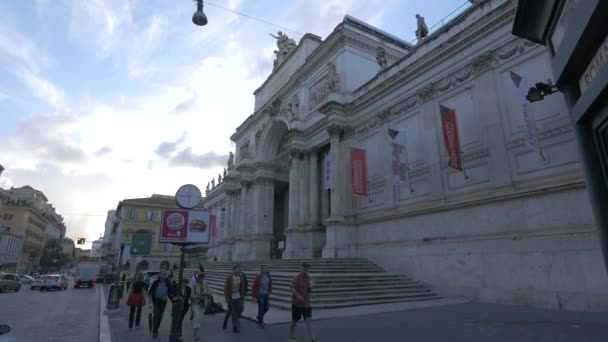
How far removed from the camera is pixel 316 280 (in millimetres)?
14758

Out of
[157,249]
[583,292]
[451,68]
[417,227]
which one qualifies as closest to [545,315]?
[583,292]

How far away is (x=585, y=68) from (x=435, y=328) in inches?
274

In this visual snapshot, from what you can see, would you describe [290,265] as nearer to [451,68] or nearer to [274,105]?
[451,68]

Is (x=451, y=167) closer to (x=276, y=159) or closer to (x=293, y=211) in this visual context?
(x=293, y=211)

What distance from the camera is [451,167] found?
16.1 meters

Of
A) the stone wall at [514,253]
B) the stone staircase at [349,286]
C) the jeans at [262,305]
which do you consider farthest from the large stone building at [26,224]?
the stone wall at [514,253]

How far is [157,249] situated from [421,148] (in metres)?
62.7

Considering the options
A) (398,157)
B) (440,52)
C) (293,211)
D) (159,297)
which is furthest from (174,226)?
(293,211)

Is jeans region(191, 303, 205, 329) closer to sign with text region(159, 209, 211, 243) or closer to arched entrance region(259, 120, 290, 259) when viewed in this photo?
sign with text region(159, 209, 211, 243)

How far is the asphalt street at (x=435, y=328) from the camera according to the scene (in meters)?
7.73

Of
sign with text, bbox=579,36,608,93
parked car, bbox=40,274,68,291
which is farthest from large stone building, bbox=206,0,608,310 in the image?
parked car, bbox=40,274,68,291

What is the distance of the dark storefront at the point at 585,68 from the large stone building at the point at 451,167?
8568 mm

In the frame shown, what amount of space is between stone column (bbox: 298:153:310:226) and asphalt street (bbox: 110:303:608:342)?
47.7 ft

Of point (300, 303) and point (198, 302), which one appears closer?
point (300, 303)
